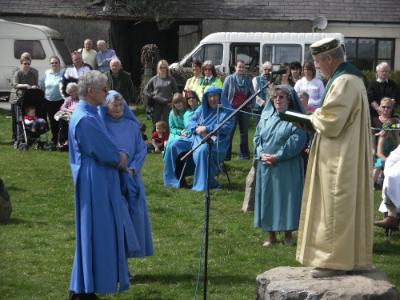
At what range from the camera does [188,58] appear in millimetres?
24344

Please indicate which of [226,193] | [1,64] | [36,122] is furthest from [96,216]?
[1,64]

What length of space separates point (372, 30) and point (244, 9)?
13.7 ft

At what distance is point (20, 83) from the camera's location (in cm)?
1794

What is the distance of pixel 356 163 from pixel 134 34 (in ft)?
81.9

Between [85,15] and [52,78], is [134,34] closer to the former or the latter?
[85,15]

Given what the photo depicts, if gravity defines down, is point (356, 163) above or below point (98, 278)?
above

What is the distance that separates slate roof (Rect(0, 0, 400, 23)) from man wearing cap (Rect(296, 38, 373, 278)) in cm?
2248

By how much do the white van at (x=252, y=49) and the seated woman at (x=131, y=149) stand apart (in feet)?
51.7

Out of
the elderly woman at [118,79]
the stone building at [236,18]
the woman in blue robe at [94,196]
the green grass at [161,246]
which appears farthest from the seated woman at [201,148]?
the stone building at [236,18]

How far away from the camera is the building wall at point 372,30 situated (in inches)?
1161

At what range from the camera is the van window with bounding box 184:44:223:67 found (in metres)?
24.4

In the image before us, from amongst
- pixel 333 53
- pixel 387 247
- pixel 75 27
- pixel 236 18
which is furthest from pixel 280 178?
pixel 75 27

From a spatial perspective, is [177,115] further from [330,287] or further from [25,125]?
[330,287]

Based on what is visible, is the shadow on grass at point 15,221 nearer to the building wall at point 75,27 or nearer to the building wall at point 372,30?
the building wall at point 75,27
